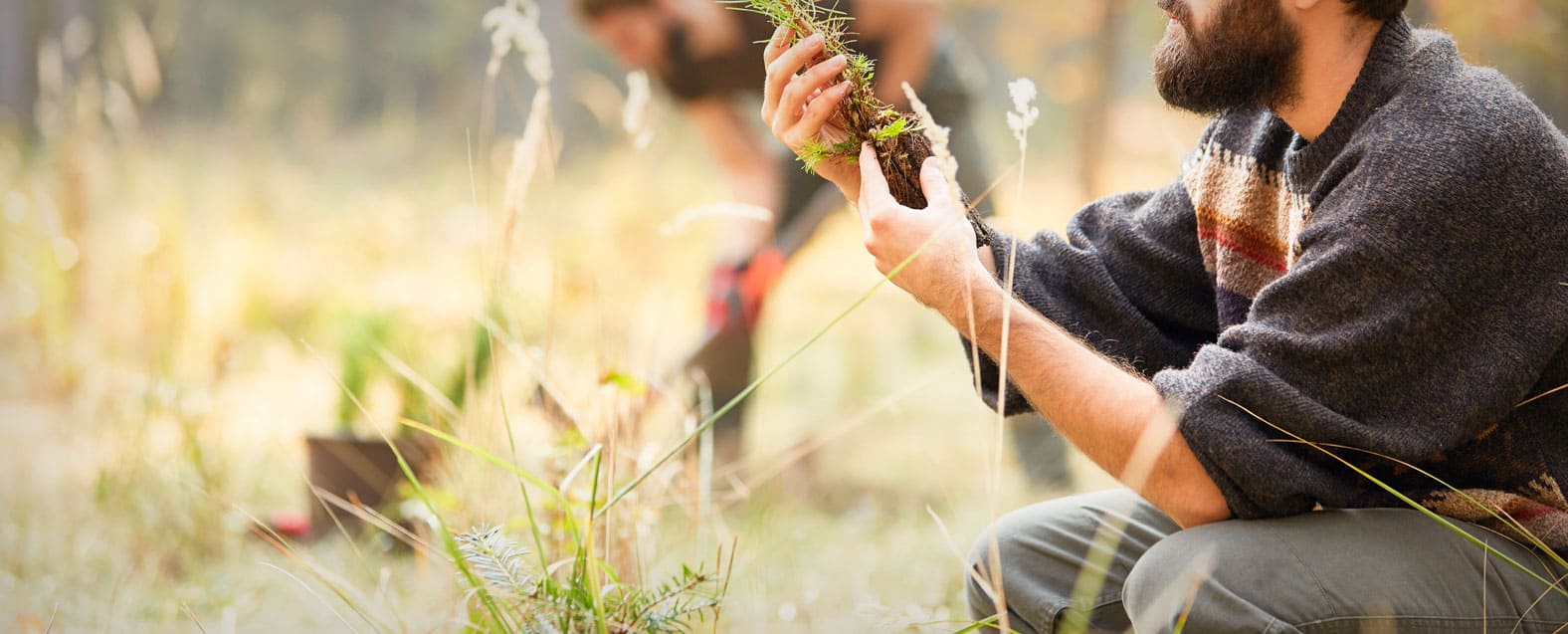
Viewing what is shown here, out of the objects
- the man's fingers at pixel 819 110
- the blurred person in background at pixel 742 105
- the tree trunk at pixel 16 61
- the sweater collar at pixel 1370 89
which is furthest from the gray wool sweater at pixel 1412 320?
the tree trunk at pixel 16 61

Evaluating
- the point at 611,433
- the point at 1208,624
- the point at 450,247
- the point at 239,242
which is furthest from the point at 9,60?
the point at 1208,624

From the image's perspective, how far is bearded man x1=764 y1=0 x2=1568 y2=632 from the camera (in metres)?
1.05

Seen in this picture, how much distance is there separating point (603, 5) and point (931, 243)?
2.21 m

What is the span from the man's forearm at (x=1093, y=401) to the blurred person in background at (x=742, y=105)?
147 cm

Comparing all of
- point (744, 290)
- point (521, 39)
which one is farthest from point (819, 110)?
point (744, 290)

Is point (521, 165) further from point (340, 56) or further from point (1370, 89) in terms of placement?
point (340, 56)

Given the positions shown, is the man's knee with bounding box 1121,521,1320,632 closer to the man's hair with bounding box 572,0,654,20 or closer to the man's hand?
the man's hand

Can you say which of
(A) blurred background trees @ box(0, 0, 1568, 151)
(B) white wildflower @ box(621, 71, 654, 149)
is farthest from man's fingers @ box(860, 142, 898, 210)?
(A) blurred background trees @ box(0, 0, 1568, 151)

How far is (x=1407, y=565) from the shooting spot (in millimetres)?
1097

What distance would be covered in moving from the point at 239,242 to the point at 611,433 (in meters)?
3.26

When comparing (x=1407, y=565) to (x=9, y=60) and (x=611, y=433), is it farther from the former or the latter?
(x=9, y=60)

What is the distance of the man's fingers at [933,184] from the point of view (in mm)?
1158

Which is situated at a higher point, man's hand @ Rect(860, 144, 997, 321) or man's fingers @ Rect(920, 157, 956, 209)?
man's fingers @ Rect(920, 157, 956, 209)

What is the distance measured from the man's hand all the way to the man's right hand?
0.08 meters
